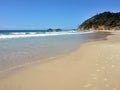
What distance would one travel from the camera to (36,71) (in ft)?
20.8

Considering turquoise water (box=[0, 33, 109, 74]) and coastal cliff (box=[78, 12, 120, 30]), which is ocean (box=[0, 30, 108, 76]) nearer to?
turquoise water (box=[0, 33, 109, 74])

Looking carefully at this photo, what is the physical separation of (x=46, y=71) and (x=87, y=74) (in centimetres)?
134

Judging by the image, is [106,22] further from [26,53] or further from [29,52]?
[26,53]

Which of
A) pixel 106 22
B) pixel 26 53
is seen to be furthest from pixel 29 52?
pixel 106 22

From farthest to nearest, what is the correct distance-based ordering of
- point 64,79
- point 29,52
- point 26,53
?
point 29,52
point 26,53
point 64,79

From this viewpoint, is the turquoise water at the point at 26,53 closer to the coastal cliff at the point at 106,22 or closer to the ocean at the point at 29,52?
the ocean at the point at 29,52

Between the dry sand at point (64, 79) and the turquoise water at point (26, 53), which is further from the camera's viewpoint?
the turquoise water at point (26, 53)

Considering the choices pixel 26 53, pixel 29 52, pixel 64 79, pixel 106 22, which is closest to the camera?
pixel 64 79

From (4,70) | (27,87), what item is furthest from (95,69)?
(4,70)

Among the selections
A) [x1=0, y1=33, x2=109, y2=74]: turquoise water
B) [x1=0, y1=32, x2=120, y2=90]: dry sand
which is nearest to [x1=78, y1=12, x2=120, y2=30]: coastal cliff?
[x1=0, y1=33, x2=109, y2=74]: turquoise water

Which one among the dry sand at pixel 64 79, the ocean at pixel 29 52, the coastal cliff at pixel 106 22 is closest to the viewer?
the dry sand at pixel 64 79

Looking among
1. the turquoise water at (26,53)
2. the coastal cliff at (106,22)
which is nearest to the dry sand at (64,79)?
the turquoise water at (26,53)

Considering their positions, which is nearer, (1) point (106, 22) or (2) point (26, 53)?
(2) point (26, 53)

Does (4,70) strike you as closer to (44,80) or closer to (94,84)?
(44,80)
